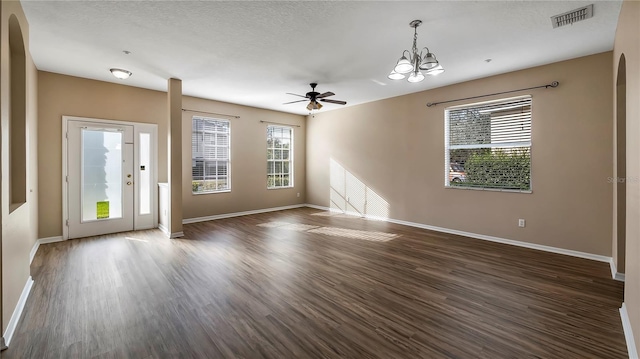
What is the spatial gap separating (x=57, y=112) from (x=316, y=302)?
5207 millimetres

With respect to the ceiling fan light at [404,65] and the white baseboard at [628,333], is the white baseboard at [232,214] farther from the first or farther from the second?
the white baseboard at [628,333]

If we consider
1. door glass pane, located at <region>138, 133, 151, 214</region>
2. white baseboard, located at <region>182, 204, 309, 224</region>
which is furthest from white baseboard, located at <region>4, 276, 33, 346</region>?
white baseboard, located at <region>182, 204, 309, 224</region>

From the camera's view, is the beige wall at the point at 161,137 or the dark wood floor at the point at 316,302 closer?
the dark wood floor at the point at 316,302

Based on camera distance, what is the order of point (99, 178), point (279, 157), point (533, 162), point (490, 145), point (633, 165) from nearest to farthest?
point (633, 165) < point (533, 162) < point (490, 145) < point (99, 178) < point (279, 157)

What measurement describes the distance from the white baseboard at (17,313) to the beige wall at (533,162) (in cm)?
570

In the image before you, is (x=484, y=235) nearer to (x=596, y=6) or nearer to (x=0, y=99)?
(x=596, y=6)

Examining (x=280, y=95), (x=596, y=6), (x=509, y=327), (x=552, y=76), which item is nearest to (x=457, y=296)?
(x=509, y=327)

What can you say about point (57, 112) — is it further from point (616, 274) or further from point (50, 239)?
point (616, 274)

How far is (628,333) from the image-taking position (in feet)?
6.88

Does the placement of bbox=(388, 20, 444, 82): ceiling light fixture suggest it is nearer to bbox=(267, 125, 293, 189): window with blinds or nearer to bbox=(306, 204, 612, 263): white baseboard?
bbox=(306, 204, 612, 263): white baseboard

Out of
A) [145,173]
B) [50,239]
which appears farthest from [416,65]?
[50,239]

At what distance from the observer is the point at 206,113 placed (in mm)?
6418

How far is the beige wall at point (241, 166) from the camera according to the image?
6223mm

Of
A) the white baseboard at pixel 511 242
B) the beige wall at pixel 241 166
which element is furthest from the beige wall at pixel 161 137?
the white baseboard at pixel 511 242
